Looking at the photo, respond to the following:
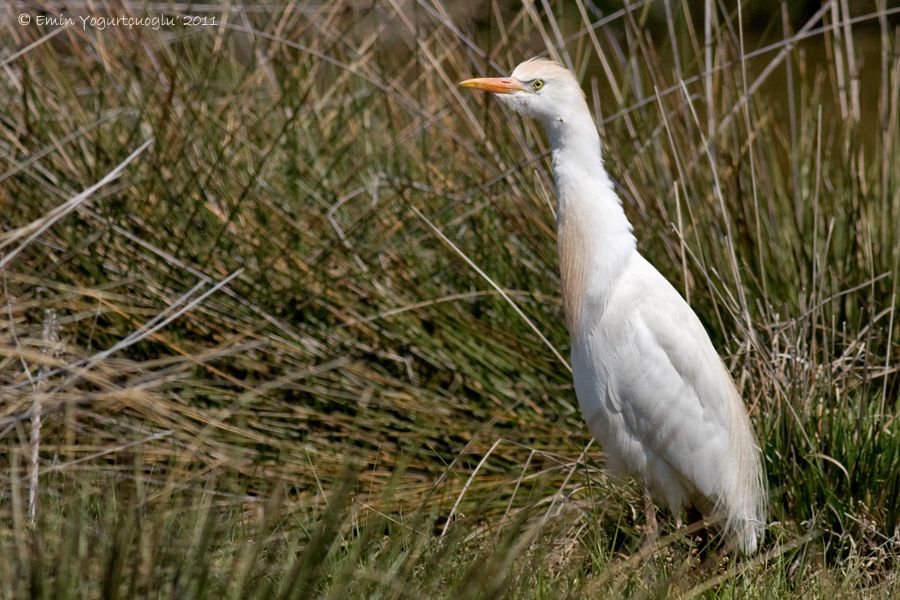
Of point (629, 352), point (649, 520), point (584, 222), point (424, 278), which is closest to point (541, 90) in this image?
point (584, 222)

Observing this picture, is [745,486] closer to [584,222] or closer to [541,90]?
[584,222]

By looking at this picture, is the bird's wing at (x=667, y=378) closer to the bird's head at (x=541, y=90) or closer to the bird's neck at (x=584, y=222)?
the bird's neck at (x=584, y=222)

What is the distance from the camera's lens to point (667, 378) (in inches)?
104

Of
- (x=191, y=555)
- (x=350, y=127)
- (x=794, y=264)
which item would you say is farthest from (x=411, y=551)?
(x=350, y=127)

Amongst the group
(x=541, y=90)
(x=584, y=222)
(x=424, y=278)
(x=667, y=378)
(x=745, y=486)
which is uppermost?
(x=541, y=90)

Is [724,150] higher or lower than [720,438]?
higher

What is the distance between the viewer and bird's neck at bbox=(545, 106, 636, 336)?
2.53 meters

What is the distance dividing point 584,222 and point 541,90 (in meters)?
0.32

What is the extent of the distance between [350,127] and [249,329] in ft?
3.73

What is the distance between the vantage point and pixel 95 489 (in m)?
1.85

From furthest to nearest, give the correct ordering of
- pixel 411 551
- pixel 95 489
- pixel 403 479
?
pixel 403 479, pixel 95 489, pixel 411 551

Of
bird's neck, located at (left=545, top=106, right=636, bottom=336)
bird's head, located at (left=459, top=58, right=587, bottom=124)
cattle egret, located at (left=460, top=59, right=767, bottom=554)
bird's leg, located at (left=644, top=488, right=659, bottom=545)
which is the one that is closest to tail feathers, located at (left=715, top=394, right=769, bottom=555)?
cattle egret, located at (left=460, top=59, right=767, bottom=554)

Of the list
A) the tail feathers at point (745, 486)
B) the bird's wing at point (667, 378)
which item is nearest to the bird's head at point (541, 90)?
the bird's wing at point (667, 378)

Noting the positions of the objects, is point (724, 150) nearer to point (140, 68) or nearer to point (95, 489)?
point (140, 68)
